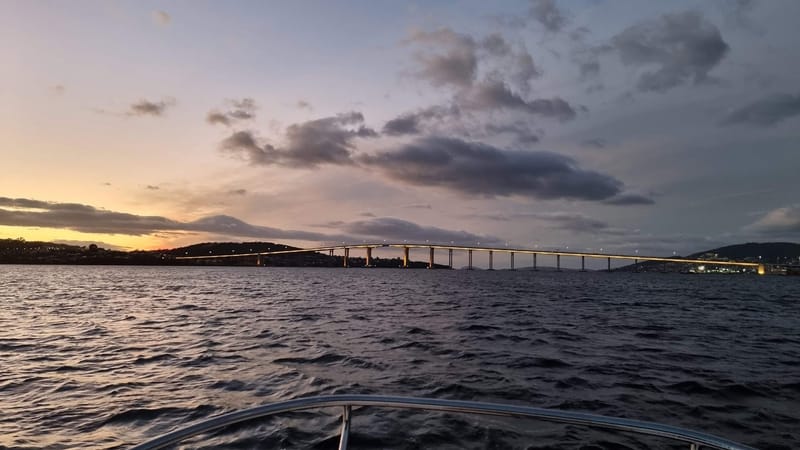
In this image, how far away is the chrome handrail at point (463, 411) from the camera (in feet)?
9.93

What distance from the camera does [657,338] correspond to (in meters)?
21.1

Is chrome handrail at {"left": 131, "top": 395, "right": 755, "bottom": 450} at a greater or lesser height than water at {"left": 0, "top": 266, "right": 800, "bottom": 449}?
greater

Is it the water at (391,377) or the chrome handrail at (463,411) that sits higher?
the chrome handrail at (463,411)

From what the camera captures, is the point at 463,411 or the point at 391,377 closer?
the point at 463,411

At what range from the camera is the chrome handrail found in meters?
3.03

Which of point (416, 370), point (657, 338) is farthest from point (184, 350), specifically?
point (657, 338)

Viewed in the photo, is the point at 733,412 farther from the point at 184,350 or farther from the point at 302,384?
the point at 184,350

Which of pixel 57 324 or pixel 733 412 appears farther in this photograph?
pixel 57 324

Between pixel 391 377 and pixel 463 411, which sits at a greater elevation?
pixel 463 411

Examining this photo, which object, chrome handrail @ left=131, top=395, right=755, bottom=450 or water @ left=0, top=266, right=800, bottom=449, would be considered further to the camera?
water @ left=0, top=266, right=800, bottom=449

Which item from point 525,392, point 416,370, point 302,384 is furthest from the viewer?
point 416,370

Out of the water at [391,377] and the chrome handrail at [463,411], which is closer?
the chrome handrail at [463,411]

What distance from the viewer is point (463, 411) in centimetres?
346

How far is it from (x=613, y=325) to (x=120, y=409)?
2414cm
